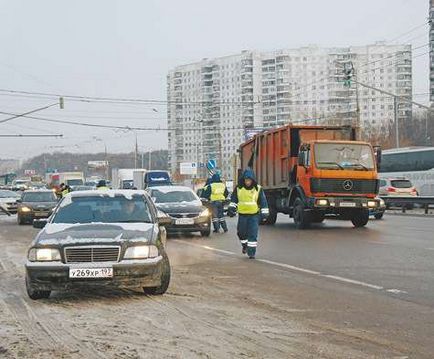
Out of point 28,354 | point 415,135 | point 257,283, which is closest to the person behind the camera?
point 28,354

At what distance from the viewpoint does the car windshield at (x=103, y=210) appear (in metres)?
9.35

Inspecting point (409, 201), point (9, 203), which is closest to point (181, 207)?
point (409, 201)

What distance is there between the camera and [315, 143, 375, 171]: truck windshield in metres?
19.6

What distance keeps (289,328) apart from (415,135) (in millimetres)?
74713

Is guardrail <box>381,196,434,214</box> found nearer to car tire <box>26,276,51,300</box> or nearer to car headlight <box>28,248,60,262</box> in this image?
car tire <box>26,276,51,300</box>

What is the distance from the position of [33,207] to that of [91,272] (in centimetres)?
1964

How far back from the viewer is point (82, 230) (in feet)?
28.5

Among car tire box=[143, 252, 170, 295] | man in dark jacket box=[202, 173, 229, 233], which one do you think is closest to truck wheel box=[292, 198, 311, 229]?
man in dark jacket box=[202, 173, 229, 233]

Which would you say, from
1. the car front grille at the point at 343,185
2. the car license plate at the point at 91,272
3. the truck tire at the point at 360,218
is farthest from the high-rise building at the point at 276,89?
the car license plate at the point at 91,272

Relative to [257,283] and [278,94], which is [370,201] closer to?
[257,283]

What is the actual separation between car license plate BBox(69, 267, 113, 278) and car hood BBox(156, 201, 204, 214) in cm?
1017

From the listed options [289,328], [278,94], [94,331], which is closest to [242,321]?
[289,328]

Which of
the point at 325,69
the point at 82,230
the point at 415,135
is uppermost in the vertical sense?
the point at 325,69

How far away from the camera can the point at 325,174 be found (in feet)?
63.9
